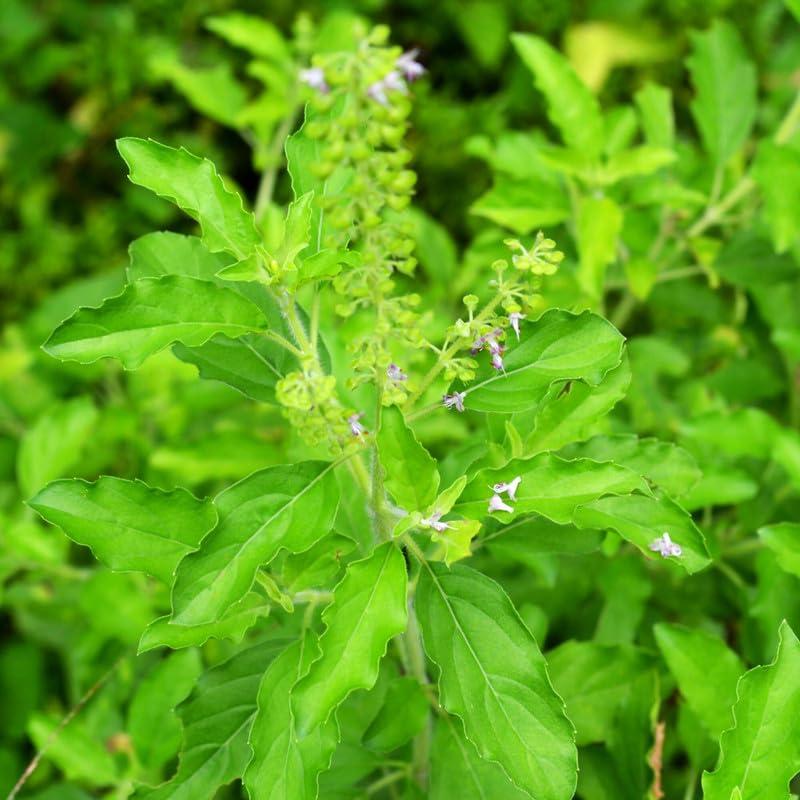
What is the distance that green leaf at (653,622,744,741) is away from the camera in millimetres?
1545

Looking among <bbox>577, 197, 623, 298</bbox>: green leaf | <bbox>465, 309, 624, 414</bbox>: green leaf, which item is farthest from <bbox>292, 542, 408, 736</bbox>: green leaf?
<bbox>577, 197, 623, 298</bbox>: green leaf

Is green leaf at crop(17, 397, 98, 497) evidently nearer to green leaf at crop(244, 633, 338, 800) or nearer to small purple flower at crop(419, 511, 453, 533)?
green leaf at crop(244, 633, 338, 800)

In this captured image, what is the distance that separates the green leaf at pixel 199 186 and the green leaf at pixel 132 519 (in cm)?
32

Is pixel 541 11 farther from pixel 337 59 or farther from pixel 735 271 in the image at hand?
pixel 337 59

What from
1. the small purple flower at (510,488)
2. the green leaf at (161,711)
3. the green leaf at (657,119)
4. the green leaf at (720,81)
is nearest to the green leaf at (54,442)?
the green leaf at (161,711)

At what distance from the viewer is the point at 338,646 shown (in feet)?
3.64

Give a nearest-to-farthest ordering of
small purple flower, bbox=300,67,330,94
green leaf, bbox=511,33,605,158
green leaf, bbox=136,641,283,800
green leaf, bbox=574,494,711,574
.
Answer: small purple flower, bbox=300,67,330,94 < green leaf, bbox=574,494,711,574 < green leaf, bbox=136,641,283,800 < green leaf, bbox=511,33,605,158

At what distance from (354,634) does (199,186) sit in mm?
558

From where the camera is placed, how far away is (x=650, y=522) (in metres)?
1.27

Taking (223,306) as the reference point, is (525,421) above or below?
below

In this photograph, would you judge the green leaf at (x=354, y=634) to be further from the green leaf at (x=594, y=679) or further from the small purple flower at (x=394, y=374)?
the green leaf at (x=594, y=679)

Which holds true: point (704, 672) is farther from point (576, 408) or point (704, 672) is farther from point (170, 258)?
point (170, 258)

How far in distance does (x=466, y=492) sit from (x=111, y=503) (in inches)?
17.4

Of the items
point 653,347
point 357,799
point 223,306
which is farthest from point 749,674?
point 653,347
